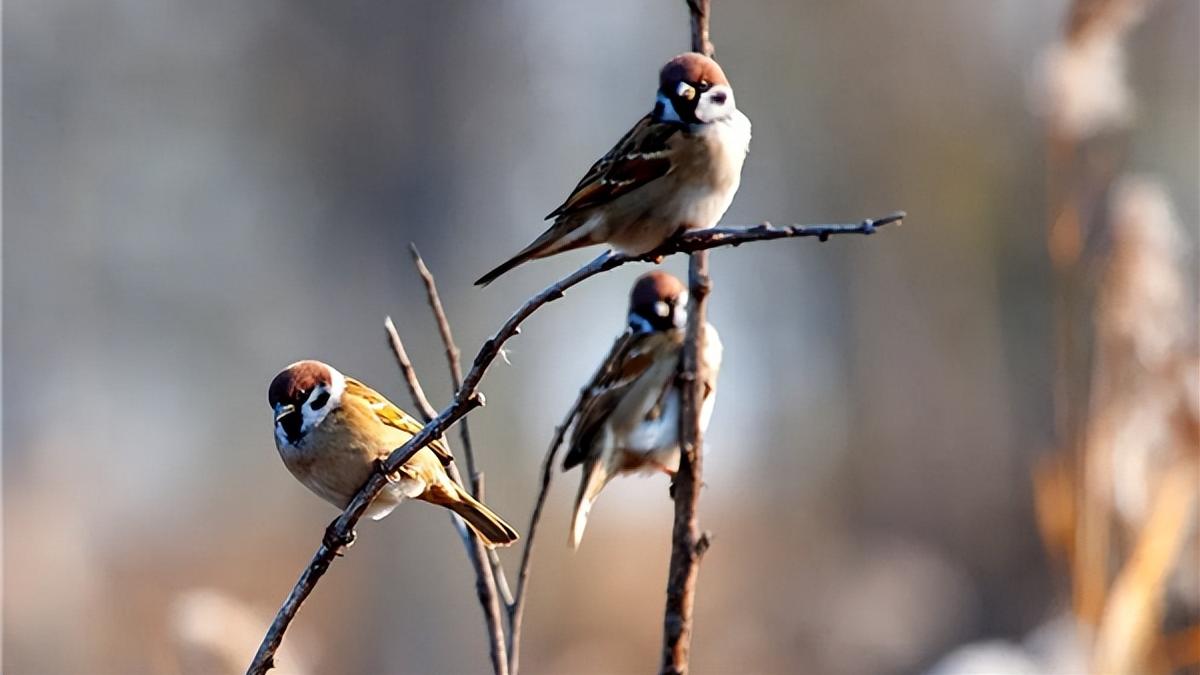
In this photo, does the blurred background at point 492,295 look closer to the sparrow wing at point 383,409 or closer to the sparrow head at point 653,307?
Answer: the sparrow head at point 653,307

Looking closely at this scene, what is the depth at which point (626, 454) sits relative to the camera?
8.19 feet

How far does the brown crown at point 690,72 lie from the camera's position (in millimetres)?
1945

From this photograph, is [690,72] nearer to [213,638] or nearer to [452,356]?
[452,356]

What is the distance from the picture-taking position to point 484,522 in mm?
1973

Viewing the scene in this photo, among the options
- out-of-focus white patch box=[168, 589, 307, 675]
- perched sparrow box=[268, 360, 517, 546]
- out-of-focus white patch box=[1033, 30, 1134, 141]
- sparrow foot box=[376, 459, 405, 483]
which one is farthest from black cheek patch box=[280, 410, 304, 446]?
out-of-focus white patch box=[1033, 30, 1134, 141]

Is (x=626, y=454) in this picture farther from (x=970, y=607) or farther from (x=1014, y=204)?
(x=1014, y=204)

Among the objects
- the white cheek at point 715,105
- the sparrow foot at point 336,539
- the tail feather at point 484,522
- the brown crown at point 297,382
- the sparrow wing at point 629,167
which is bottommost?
the sparrow foot at point 336,539

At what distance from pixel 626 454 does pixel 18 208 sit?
8.85 metres

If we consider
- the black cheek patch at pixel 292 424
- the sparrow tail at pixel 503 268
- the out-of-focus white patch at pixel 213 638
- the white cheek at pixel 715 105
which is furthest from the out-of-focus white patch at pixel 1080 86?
the out-of-focus white patch at pixel 213 638

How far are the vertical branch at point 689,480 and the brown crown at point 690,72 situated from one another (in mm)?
15

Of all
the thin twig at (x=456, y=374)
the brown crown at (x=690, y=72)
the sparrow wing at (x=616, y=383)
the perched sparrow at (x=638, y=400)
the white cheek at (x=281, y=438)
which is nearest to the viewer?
the thin twig at (x=456, y=374)

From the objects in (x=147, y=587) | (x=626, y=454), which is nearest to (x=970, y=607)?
(x=147, y=587)

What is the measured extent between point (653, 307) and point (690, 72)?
2.48 feet

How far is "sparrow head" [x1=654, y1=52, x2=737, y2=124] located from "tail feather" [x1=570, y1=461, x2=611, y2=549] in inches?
25.8
